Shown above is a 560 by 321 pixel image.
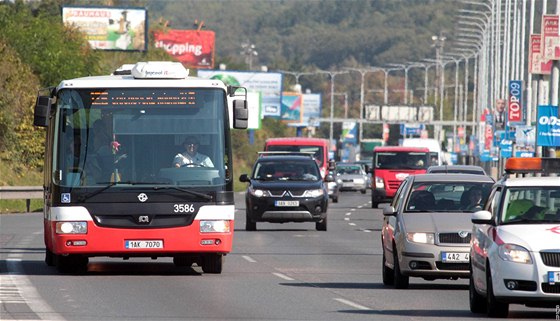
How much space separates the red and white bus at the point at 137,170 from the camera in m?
21.0

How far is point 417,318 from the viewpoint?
15.5 metres

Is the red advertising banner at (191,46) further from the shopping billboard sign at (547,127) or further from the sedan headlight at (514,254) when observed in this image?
the sedan headlight at (514,254)

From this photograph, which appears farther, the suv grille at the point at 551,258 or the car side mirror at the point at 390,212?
the car side mirror at the point at 390,212

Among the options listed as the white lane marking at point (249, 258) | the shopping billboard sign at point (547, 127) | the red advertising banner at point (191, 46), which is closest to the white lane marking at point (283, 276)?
the white lane marking at point (249, 258)

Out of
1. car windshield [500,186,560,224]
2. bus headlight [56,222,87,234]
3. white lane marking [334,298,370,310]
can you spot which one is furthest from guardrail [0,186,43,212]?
car windshield [500,186,560,224]

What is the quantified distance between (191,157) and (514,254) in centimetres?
736

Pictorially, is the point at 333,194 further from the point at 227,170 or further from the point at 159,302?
the point at 159,302

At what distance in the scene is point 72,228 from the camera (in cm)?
2097

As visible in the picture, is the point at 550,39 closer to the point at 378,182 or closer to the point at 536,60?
the point at 536,60

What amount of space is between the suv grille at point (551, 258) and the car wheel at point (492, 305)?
1.94 ft

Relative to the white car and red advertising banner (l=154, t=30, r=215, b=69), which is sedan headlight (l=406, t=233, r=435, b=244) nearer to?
the white car

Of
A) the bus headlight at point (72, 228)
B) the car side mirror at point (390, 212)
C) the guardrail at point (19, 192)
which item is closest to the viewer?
the car side mirror at point (390, 212)

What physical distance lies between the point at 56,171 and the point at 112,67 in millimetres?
70121

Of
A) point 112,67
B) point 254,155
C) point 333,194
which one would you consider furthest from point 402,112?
point 333,194
